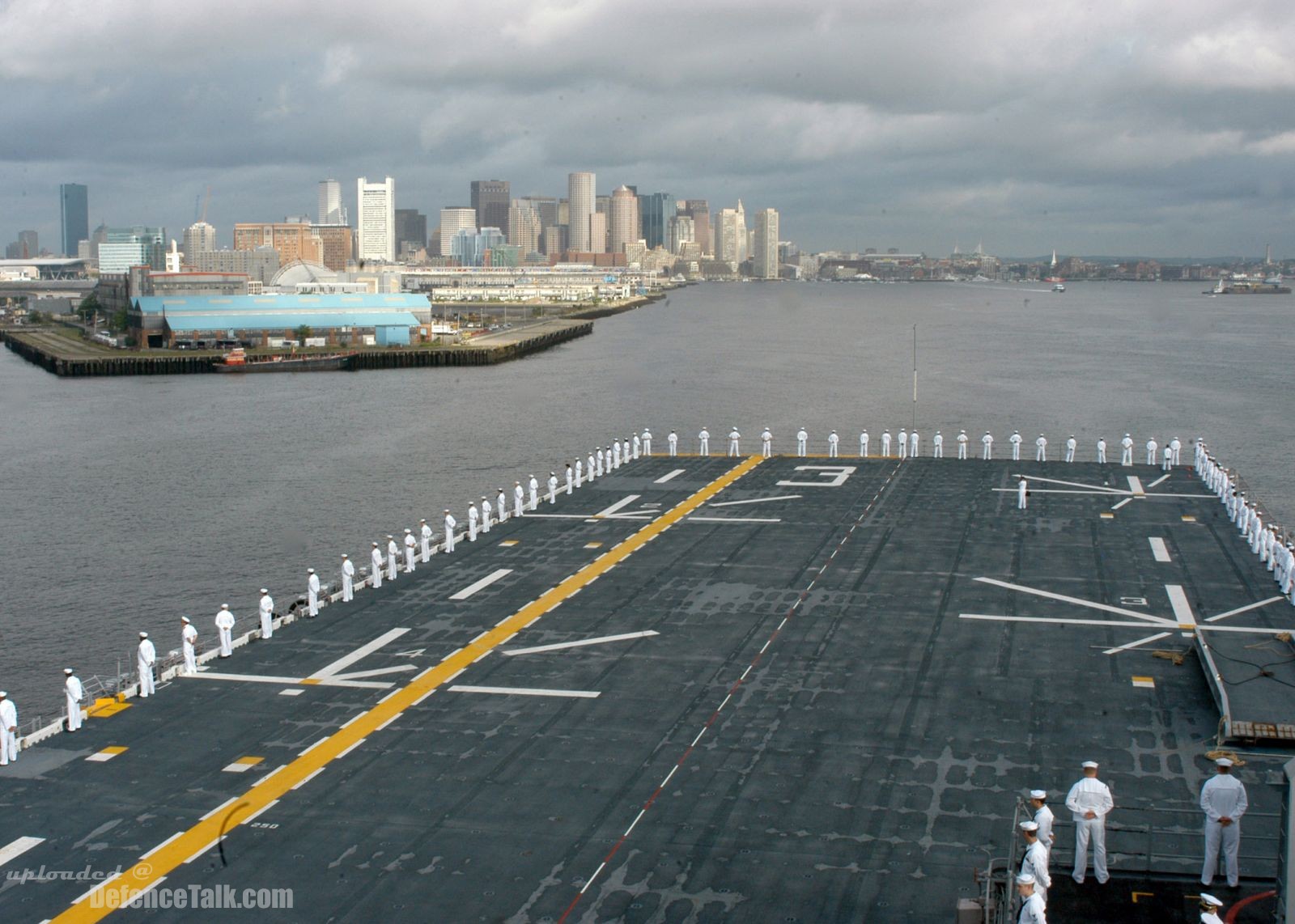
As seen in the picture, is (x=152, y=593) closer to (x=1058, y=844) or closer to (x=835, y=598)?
(x=835, y=598)

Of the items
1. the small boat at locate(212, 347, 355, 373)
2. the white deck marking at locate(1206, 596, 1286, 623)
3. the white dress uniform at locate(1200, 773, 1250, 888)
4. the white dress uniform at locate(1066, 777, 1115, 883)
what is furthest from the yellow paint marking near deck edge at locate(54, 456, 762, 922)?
the small boat at locate(212, 347, 355, 373)

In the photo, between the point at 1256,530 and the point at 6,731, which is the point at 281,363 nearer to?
the point at 1256,530

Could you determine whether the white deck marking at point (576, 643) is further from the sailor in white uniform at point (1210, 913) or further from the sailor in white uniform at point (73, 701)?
the sailor in white uniform at point (1210, 913)

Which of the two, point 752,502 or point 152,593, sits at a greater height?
point 752,502

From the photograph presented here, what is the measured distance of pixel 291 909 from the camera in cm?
1349

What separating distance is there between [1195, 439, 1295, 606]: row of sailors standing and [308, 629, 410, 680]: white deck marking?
699 inches

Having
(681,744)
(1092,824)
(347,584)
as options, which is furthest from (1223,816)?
(347,584)

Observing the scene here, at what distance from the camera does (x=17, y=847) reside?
1486 centimetres

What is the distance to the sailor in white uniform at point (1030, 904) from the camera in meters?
10.7

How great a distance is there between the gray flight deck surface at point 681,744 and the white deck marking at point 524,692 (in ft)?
0.27

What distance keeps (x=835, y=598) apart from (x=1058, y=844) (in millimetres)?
11276

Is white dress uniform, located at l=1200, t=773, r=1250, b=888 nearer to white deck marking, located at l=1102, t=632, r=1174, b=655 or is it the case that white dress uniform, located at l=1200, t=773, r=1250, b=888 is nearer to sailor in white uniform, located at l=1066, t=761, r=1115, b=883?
sailor in white uniform, located at l=1066, t=761, r=1115, b=883

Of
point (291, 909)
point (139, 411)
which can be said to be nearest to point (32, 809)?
point (291, 909)

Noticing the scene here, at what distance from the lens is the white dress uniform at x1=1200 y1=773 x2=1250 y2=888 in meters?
12.1
